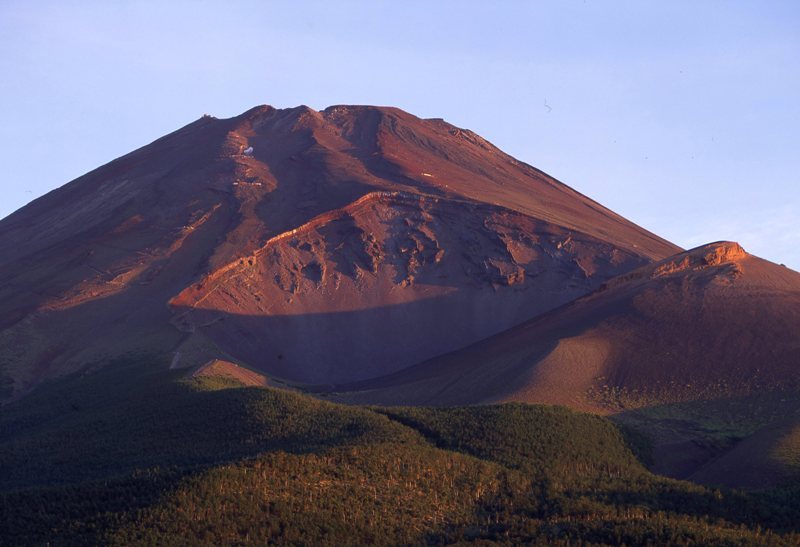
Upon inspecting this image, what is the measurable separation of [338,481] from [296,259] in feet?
121

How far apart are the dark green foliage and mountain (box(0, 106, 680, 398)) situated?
1349 centimetres

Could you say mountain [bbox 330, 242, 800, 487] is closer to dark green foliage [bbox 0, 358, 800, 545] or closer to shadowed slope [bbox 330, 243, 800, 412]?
shadowed slope [bbox 330, 243, 800, 412]

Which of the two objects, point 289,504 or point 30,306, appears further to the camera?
point 30,306

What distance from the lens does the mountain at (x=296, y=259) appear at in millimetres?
59531

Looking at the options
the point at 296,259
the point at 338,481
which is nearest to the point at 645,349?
the point at 338,481

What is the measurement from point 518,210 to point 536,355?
22.9 metres

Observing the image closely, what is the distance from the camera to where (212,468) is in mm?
29656

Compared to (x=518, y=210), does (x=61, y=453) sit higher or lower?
lower

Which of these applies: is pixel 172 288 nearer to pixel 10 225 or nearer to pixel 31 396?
pixel 31 396

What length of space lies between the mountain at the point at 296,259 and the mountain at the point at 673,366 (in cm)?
568

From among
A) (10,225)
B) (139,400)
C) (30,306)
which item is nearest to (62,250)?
(30,306)

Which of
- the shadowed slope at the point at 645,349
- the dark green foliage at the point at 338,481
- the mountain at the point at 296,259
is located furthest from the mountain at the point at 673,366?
the mountain at the point at 296,259

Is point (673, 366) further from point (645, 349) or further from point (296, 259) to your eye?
point (296, 259)

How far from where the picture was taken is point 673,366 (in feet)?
159
